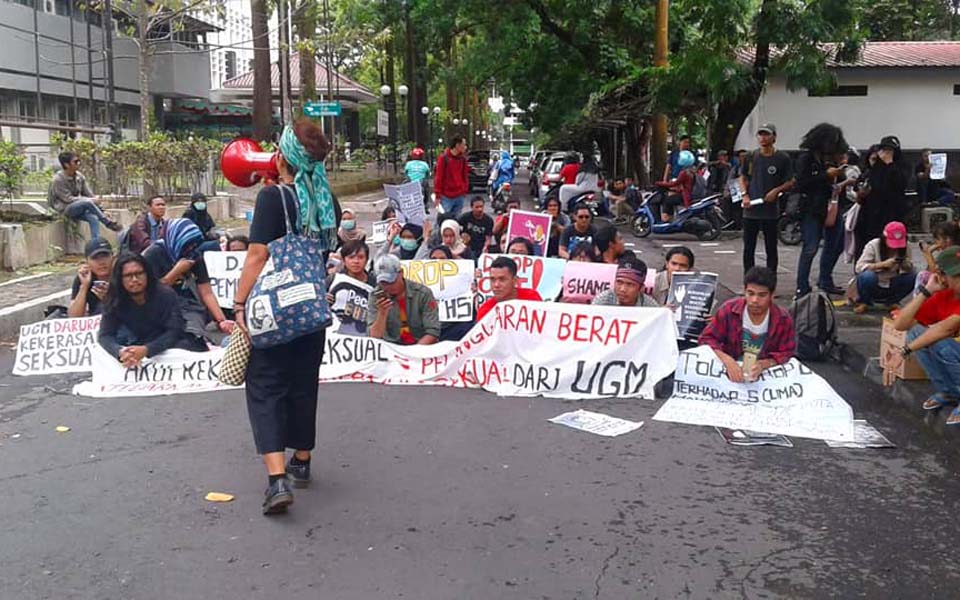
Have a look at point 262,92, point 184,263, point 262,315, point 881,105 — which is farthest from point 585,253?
point 262,92

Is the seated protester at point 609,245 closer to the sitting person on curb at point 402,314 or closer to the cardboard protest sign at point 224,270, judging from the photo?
the sitting person on curb at point 402,314

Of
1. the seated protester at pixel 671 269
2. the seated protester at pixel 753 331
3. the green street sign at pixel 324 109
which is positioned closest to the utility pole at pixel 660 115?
the green street sign at pixel 324 109

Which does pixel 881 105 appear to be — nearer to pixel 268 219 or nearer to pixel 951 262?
pixel 951 262

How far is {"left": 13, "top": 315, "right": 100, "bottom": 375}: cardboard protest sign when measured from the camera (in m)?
7.86

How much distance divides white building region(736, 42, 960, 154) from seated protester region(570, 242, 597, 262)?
50.4 feet

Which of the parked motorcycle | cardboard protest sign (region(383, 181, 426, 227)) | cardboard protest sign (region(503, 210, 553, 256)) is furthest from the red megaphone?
the parked motorcycle

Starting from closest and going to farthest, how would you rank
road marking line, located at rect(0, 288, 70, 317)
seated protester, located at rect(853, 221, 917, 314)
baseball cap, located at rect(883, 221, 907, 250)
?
baseball cap, located at rect(883, 221, 907, 250)
seated protester, located at rect(853, 221, 917, 314)
road marking line, located at rect(0, 288, 70, 317)

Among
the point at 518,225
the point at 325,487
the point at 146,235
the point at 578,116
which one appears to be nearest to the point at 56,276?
the point at 146,235

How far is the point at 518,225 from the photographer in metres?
11.2

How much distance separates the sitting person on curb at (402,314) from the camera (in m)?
7.67

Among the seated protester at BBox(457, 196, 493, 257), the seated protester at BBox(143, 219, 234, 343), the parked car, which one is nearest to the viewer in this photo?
the seated protester at BBox(143, 219, 234, 343)

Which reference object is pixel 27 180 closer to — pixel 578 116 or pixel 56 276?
pixel 56 276

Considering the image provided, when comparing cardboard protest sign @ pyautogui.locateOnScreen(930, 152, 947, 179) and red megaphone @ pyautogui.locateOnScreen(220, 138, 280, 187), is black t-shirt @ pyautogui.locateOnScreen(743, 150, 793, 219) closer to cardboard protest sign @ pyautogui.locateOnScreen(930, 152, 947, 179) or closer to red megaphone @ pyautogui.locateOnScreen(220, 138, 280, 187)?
red megaphone @ pyautogui.locateOnScreen(220, 138, 280, 187)

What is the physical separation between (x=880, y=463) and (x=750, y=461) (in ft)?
2.51
